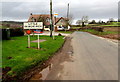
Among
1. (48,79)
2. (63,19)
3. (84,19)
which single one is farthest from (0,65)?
(84,19)

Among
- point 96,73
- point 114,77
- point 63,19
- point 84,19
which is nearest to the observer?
point 114,77

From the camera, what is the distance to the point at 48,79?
4.55 m

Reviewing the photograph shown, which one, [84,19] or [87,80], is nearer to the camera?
[87,80]

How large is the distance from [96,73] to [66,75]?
122 centimetres

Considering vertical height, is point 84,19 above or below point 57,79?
above

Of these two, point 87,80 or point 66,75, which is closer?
point 87,80

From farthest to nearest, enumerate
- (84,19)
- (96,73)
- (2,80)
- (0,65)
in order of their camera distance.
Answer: (84,19) < (0,65) < (96,73) < (2,80)

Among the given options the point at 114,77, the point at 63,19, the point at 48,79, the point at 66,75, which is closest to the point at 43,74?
the point at 48,79

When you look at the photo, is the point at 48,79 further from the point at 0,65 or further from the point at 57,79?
the point at 0,65

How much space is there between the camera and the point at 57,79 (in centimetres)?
453

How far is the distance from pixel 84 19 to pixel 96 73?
3357 inches

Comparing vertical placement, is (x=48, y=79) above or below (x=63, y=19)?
below

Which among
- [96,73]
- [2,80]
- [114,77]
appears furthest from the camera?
[96,73]

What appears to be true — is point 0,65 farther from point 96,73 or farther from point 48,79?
point 96,73
